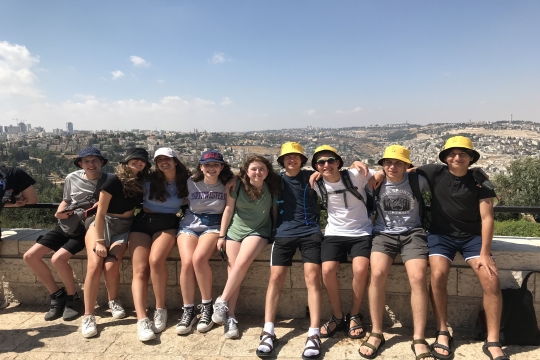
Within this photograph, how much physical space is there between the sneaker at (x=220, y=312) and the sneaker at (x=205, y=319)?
0.08 m

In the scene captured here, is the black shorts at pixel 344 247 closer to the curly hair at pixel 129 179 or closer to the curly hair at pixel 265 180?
the curly hair at pixel 265 180

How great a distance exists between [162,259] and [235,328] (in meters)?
0.96

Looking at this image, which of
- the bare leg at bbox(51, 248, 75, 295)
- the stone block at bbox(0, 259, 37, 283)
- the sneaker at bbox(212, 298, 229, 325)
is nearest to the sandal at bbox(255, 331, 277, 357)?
the sneaker at bbox(212, 298, 229, 325)

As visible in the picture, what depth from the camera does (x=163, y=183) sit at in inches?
148

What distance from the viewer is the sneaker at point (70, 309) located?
11.6ft

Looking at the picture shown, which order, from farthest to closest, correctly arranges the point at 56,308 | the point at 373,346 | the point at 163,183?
the point at 163,183, the point at 56,308, the point at 373,346

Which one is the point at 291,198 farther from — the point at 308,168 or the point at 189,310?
the point at 189,310

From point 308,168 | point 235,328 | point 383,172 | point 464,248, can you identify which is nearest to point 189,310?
point 235,328

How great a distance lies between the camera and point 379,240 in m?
3.24

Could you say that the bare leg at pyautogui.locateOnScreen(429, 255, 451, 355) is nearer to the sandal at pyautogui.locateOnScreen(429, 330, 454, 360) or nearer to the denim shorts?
the sandal at pyautogui.locateOnScreen(429, 330, 454, 360)

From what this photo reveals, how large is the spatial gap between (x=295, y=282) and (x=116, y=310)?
182 centimetres

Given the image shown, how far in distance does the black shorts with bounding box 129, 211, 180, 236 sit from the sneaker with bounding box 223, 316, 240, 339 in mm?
1097

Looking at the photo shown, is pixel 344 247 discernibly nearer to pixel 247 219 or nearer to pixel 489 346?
pixel 247 219

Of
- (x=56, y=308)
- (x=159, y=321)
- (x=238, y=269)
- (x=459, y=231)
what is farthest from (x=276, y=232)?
(x=56, y=308)
